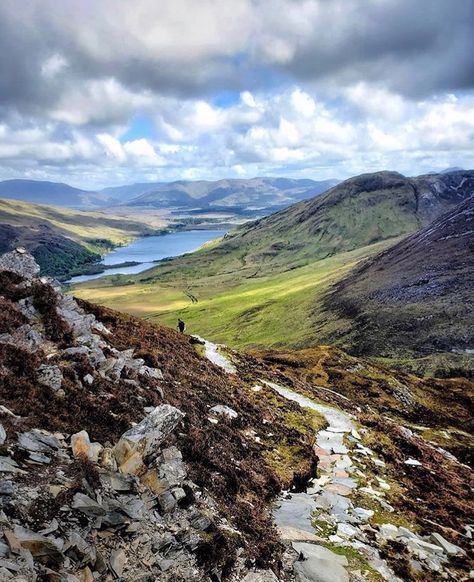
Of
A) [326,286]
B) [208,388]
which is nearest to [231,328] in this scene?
[326,286]

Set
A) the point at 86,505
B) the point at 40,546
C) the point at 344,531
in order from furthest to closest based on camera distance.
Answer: the point at 344,531, the point at 86,505, the point at 40,546

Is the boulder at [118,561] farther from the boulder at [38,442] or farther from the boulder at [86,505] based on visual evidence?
the boulder at [38,442]

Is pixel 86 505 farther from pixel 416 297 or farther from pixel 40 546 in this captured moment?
pixel 416 297

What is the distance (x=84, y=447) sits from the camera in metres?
13.7

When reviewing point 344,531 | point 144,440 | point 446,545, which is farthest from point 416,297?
point 144,440

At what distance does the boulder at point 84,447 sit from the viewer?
13.5 metres

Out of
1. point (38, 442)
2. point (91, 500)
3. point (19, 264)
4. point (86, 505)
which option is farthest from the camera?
point (19, 264)

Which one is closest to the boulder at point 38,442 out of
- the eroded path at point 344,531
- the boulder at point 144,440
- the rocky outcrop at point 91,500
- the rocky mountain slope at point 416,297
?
the rocky outcrop at point 91,500

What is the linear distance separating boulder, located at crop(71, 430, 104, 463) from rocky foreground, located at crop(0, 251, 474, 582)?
39 mm

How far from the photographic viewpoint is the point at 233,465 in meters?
18.2

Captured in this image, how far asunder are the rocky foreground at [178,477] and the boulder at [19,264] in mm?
85

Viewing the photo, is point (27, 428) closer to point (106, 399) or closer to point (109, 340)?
point (106, 399)

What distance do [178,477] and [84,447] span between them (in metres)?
3.11

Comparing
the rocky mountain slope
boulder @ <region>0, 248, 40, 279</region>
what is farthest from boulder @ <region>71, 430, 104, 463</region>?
the rocky mountain slope
